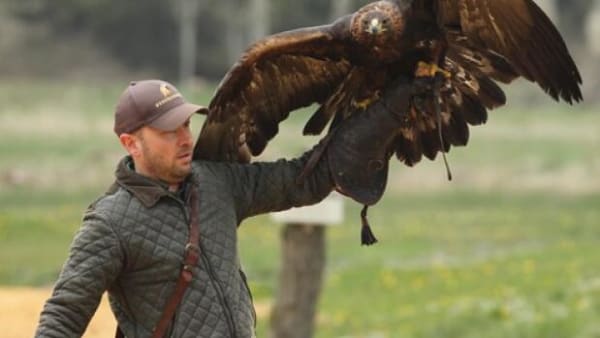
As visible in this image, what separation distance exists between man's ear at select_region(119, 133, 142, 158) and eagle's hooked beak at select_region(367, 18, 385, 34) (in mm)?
950

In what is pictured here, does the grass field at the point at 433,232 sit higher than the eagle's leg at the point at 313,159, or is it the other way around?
the eagle's leg at the point at 313,159

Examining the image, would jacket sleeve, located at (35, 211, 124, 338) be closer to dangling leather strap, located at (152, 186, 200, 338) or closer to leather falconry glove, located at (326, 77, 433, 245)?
dangling leather strap, located at (152, 186, 200, 338)

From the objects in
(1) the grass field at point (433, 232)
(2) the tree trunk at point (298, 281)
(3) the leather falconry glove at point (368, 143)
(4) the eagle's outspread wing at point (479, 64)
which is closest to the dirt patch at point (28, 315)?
(1) the grass field at point (433, 232)

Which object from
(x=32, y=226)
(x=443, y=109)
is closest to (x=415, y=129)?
(x=443, y=109)

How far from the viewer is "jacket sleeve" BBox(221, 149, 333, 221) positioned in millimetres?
6035

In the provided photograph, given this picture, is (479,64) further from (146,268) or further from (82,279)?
(82,279)

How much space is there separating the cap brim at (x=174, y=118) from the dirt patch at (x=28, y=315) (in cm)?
703

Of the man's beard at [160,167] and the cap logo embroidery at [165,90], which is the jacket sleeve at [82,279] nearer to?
the man's beard at [160,167]

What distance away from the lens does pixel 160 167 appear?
568 cm

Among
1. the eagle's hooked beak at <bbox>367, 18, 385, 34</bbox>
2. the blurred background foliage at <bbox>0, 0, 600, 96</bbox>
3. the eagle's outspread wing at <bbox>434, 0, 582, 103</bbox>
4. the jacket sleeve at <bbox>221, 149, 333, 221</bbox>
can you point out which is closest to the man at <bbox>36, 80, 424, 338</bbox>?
the jacket sleeve at <bbox>221, 149, 333, 221</bbox>

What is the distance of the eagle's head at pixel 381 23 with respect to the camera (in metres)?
6.01

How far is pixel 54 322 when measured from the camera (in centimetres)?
552

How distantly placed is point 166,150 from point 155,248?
1.09ft

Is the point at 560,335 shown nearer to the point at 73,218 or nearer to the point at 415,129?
the point at 415,129
